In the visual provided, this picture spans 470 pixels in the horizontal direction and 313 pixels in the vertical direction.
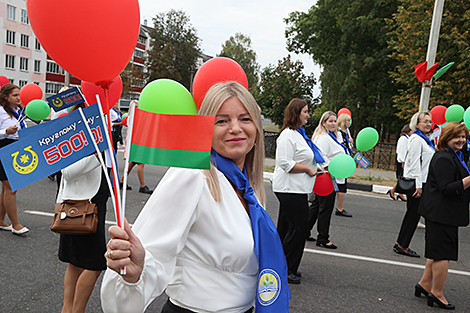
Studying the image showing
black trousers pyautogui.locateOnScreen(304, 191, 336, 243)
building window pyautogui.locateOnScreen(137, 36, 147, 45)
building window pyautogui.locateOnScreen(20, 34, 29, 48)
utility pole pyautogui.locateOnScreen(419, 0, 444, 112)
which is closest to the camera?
black trousers pyautogui.locateOnScreen(304, 191, 336, 243)

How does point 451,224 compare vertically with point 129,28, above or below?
below

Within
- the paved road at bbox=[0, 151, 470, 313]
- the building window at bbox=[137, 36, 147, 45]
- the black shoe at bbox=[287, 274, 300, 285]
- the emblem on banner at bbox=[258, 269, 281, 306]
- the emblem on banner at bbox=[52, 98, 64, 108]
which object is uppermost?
the building window at bbox=[137, 36, 147, 45]

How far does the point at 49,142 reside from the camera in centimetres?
120

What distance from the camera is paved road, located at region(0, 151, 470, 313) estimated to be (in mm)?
3602

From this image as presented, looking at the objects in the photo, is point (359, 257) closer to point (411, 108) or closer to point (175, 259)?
point (175, 259)

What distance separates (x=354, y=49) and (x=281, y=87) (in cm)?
815

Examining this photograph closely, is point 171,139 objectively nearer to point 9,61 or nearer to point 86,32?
point 86,32

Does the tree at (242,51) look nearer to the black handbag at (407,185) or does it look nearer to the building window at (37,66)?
the building window at (37,66)

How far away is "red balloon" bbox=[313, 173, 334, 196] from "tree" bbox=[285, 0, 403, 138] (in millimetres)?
17590

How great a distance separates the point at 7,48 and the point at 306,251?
47236mm

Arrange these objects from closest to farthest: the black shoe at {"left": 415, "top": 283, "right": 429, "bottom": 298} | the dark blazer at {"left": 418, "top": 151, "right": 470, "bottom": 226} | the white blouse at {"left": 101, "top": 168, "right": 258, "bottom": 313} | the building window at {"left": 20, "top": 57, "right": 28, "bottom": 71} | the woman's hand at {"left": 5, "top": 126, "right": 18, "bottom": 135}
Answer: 1. the white blouse at {"left": 101, "top": 168, "right": 258, "bottom": 313}
2. the dark blazer at {"left": 418, "top": 151, "right": 470, "bottom": 226}
3. the black shoe at {"left": 415, "top": 283, "right": 429, "bottom": 298}
4. the woman's hand at {"left": 5, "top": 126, "right": 18, "bottom": 135}
5. the building window at {"left": 20, "top": 57, "right": 28, "bottom": 71}

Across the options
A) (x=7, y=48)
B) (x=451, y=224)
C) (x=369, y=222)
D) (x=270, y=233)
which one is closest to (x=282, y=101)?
(x=369, y=222)

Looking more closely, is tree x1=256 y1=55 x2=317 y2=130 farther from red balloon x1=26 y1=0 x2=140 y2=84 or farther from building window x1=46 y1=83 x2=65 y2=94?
building window x1=46 y1=83 x2=65 y2=94

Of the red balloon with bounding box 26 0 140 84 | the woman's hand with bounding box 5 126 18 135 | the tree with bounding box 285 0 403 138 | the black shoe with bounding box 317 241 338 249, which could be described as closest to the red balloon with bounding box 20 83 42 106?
the woman's hand with bounding box 5 126 18 135
